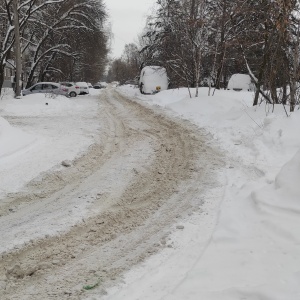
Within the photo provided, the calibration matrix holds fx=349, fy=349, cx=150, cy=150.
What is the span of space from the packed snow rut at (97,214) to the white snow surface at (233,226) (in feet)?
0.86

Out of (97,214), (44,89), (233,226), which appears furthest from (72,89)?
(233,226)

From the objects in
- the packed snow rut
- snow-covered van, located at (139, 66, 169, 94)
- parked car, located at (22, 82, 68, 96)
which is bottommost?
the packed snow rut

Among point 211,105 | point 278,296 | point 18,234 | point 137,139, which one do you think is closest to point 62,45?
point 211,105

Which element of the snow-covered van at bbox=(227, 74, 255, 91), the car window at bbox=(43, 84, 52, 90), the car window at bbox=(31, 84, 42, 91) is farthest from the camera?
the car window at bbox=(43, 84, 52, 90)

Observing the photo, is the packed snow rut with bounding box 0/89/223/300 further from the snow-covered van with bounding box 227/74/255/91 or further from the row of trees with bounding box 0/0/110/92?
the row of trees with bounding box 0/0/110/92

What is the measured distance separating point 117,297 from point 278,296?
136 cm

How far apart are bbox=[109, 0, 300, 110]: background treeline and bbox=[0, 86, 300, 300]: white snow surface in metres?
2.69

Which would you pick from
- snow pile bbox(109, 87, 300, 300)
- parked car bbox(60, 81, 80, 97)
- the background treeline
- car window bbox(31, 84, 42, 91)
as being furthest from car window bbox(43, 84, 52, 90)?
snow pile bbox(109, 87, 300, 300)

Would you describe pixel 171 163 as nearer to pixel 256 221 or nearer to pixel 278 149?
pixel 278 149

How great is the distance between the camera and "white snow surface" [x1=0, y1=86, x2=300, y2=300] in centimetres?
314

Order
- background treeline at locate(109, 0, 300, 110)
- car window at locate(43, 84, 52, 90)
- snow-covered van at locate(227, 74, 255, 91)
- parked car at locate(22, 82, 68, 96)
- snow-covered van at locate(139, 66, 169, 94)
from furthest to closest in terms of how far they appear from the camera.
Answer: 1. snow-covered van at locate(139, 66, 169, 94)
2. car window at locate(43, 84, 52, 90)
3. parked car at locate(22, 82, 68, 96)
4. snow-covered van at locate(227, 74, 255, 91)
5. background treeline at locate(109, 0, 300, 110)

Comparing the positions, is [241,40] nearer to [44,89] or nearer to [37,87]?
[44,89]

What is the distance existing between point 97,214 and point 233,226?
1.89 metres

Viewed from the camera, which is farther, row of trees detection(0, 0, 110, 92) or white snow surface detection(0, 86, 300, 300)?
row of trees detection(0, 0, 110, 92)
